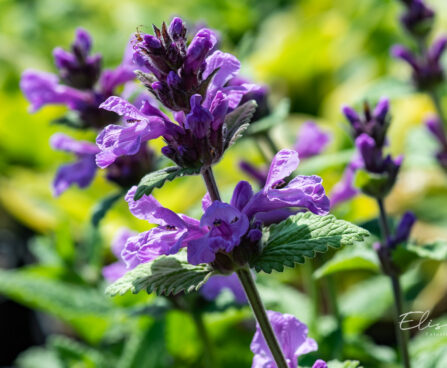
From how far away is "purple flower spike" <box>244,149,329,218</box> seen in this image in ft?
2.43

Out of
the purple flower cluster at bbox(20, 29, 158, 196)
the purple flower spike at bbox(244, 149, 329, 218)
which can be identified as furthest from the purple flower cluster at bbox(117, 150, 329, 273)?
the purple flower cluster at bbox(20, 29, 158, 196)

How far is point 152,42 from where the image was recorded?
0.74 m

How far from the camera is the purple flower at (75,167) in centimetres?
132

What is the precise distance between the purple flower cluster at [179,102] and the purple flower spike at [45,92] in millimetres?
543

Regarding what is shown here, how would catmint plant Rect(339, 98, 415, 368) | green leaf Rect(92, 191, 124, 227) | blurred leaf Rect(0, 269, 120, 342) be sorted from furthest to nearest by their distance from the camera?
blurred leaf Rect(0, 269, 120, 342), green leaf Rect(92, 191, 124, 227), catmint plant Rect(339, 98, 415, 368)

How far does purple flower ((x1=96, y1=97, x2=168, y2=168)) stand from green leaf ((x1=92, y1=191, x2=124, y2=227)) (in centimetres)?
46

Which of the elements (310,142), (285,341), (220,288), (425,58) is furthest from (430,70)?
(285,341)

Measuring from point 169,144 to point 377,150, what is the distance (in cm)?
42

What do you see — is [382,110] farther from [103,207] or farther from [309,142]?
[103,207]

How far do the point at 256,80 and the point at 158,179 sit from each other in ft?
3.65

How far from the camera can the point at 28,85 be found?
1.29m

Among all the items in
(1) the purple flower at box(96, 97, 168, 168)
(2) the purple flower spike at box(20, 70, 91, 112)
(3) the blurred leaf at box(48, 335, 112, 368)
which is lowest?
(3) the blurred leaf at box(48, 335, 112, 368)

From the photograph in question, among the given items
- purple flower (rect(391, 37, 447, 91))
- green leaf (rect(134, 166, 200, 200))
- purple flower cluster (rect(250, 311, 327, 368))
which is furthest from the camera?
purple flower (rect(391, 37, 447, 91))

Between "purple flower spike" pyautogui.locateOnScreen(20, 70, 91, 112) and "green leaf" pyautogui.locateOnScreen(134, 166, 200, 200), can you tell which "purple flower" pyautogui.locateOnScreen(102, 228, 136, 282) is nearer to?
"purple flower spike" pyautogui.locateOnScreen(20, 70, 91, 112)
